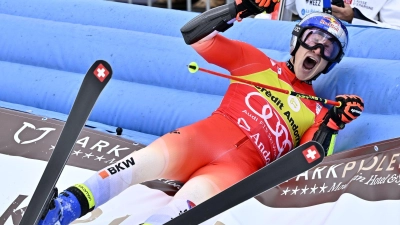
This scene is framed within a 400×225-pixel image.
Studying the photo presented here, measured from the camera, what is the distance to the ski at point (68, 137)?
1733mm

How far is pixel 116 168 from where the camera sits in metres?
1.91

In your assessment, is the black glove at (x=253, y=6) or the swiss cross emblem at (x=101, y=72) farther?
the black glove at (x=253, y=6)

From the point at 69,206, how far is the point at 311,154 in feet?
1.97

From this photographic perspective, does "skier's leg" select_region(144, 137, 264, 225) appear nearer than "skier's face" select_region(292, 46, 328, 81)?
Yes

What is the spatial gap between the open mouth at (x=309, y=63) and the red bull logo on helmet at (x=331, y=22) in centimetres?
11

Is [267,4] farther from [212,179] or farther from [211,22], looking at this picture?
[212,179]

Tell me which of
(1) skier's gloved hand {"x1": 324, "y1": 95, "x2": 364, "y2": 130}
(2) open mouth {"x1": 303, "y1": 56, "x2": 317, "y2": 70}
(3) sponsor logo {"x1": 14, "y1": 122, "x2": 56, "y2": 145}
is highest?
(2) open mouth {"x1": 303, "y1": 56, "x2": 317, "y2": 70}

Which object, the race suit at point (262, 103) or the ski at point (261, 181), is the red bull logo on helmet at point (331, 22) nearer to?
the race suit at point (262, 103)

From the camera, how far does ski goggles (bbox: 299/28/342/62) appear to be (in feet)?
7.13

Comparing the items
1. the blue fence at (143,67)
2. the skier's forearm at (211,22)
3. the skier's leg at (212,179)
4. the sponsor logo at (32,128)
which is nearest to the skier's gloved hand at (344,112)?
the blue fence at (143,67)

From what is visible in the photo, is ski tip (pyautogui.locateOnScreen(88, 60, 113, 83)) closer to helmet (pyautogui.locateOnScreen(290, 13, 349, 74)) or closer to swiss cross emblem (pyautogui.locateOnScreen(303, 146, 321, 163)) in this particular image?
swiss cross emblem (pyautogui.locateOnScreen(303, 146, 321, 163))

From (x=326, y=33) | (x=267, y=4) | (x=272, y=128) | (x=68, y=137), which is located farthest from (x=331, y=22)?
(x=68, y=137)

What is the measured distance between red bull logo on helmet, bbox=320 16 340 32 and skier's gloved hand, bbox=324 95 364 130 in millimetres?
225

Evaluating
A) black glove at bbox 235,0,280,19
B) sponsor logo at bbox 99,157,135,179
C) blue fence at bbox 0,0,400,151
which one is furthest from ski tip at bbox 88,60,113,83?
blue fence at bbox 0,0,400,151
